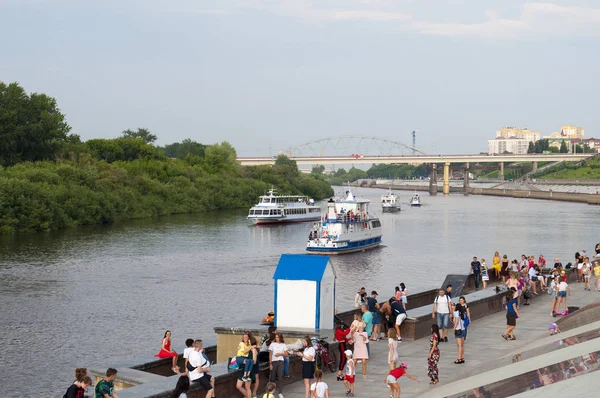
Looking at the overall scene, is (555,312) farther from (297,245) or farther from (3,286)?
(297,245)

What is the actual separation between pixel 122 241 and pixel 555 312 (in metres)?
50.3

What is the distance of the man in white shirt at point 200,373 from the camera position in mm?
15773

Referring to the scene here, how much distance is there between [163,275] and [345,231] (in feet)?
71.6

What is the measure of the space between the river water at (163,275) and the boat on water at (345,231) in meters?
1.63

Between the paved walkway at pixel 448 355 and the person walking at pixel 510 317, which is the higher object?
the person walking at pixel 510 317

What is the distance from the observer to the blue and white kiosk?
66.6 ft

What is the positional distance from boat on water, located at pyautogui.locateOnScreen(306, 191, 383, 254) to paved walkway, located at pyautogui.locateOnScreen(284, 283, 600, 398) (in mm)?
39184

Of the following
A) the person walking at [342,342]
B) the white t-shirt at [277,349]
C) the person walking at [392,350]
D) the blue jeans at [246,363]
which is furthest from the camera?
the person walking at [342,342]

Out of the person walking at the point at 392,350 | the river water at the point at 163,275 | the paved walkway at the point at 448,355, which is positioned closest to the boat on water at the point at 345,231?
the river water at the point at 163,275

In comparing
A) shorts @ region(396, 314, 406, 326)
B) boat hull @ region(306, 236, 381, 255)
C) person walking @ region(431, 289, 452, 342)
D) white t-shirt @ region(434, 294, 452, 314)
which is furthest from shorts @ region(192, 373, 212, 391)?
boat hull @ region(306, 236, 381, 255)

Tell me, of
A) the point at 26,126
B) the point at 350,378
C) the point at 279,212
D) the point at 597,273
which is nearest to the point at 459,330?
the point at 350,378

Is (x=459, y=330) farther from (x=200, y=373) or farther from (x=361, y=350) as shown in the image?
(x=200, y=373)

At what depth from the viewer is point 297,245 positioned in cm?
7669

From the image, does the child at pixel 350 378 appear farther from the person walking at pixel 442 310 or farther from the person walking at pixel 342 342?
the person walking at pixel 442 310
